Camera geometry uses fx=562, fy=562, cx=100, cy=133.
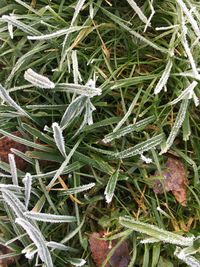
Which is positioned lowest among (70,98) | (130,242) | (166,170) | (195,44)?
(130,242)

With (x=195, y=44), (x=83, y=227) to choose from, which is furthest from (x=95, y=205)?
(x=195, y=44)

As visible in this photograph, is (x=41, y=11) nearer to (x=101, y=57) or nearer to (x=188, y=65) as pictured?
(x=101, y=57)

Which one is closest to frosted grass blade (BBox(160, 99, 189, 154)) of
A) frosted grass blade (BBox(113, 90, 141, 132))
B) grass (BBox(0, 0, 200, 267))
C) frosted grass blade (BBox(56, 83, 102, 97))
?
grass (BBox(0, 0, 200, 267))

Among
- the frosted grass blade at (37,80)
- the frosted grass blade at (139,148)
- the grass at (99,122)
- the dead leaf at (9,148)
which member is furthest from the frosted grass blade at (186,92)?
the dead leaf at (9,148)

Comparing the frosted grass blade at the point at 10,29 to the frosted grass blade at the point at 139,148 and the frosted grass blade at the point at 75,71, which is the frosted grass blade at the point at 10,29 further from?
the frosted grass blade at the point at 139,148

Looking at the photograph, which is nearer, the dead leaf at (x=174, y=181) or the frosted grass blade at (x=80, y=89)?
the frosted grass blade at (x=80, y=89)

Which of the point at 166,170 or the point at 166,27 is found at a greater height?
the point at 166,27
